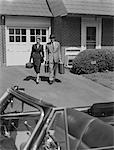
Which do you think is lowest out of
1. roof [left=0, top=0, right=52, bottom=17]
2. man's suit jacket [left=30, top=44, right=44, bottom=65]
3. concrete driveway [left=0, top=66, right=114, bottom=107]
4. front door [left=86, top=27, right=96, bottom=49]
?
concrete driveway [left=0, top=66, right=114, bottom=107]

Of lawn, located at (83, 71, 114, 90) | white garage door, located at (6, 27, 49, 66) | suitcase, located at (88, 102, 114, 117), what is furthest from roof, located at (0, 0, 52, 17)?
suitcase, located at (88, 102, 114, 117)

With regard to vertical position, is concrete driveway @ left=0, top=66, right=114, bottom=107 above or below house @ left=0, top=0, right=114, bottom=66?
below

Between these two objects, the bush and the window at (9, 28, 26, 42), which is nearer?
A: the bush

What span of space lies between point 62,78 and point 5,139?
9080 millimetres

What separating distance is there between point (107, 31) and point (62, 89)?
746 centimetres

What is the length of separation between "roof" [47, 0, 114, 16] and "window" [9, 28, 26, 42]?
6.54ft

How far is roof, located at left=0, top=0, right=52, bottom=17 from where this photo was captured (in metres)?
15.2


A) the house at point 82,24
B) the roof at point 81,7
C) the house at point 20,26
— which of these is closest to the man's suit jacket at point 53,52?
the roof at point 81,7

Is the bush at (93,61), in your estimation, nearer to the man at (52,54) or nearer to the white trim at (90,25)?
the man at (52,54)

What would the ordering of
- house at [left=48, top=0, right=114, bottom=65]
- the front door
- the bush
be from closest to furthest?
the bush < house at [left=48, top=0, right=114, bottom=65] < the front door

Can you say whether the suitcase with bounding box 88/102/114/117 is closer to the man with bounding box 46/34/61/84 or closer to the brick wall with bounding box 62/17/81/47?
the man with bounding box 46/34/61/84

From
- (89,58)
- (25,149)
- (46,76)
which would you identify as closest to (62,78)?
(46,76)

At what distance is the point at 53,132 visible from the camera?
2.82 m

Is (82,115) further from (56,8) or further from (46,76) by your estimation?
(56,8)
